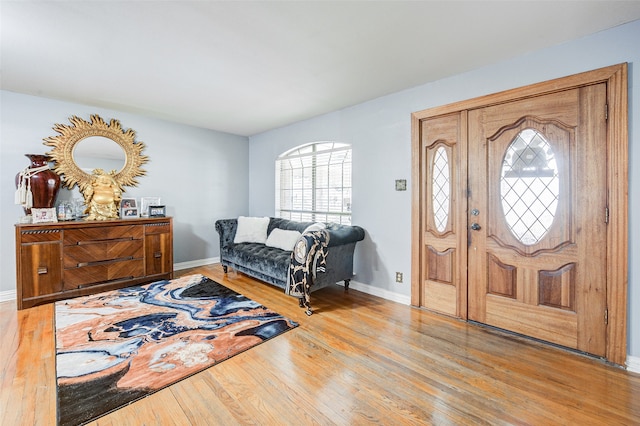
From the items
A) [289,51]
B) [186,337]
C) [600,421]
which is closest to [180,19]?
[289,51]

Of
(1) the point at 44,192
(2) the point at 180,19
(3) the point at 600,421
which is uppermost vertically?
(2) the point at 180,19

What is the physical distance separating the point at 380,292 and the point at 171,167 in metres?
3.86

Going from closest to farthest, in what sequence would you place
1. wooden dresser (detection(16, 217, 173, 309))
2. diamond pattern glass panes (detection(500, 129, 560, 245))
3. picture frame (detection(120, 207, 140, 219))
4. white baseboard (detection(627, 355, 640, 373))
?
white baseboard (detection(627, 355, 640, 373))
diamond pattern glass panes (detection(500, 129, 560, 245))
wooden dresser (detection(16, 217, 173, 309))
picture frame (detection(120, 207, 140, 219))

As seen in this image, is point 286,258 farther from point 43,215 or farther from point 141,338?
point 43,215

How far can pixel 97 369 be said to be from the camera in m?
1.97

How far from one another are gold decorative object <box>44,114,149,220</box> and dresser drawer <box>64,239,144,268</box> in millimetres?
432

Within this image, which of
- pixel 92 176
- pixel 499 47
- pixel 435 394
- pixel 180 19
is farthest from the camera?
pixel 92 176

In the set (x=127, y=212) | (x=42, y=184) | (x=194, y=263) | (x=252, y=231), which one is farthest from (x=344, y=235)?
(x=42, y=184)

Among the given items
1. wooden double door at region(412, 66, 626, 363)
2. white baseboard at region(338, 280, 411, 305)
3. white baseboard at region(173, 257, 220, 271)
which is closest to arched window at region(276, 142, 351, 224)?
white baseboard at region(338, 280, 411, 305)

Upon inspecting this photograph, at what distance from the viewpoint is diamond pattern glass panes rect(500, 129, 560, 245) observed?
2.36 m

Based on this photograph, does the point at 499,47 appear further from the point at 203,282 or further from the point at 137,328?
the point at 203,282

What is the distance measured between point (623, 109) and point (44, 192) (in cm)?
571

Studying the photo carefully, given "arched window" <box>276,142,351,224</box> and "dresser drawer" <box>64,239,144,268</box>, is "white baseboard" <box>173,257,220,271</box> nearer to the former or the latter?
"dresser drawer" <box>64,239,144,268</box>

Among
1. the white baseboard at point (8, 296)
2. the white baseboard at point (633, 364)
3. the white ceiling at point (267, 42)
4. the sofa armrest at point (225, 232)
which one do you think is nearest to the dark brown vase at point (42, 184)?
the white ceiling at point (267, 42)
